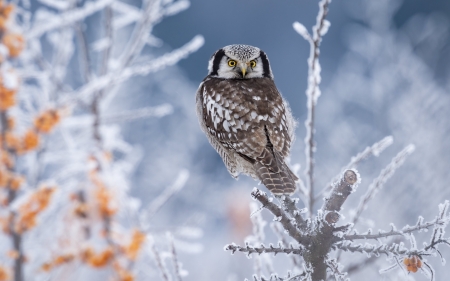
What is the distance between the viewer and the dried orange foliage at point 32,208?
5229 mm

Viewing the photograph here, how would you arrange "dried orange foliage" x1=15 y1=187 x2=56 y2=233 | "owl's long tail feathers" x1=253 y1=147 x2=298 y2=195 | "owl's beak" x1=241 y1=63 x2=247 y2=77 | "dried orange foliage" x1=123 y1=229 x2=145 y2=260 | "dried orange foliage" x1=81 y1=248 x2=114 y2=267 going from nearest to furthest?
1. "owl's long tail feathers" x1=253 y1=147 x2=298 y2=195
2. "owl's beak" x1=241 y1=63 x2=247 y2=77
3. "dried orange foliage" x1=15 y1=187 x2=56 y2=233
4. "dried orange foliage" x1=81 y1=248 x2=114 y2=267
5. "dried orange foliage" x1=123 y1=229 x2=145 y2=260

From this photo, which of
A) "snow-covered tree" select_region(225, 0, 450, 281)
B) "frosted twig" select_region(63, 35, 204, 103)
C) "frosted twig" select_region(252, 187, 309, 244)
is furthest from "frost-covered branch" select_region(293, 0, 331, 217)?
"frosted twig" select_region(63, 35, 204, 103)

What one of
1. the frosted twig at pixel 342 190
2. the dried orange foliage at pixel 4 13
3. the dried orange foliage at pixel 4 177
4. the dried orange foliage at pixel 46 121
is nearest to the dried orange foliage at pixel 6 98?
the dried orange foliage at pixel 46 121

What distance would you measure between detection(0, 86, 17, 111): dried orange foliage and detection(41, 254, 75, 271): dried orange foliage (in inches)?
73.0

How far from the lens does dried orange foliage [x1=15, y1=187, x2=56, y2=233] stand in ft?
17.2

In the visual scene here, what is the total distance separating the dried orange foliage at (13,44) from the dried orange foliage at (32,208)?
1769mm

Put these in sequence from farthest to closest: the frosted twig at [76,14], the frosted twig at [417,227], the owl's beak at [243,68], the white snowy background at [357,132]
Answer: the white snowy background at [357,132]
the frosted twig at [76,14]
the owl's beak at [243,68]
the frosted twig at [417,227]

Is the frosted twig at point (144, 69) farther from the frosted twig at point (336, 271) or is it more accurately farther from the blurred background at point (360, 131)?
the frosted twig at point (336, 271)

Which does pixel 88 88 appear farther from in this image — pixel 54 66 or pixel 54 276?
pixel 54 276

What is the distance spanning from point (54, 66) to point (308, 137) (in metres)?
4.72

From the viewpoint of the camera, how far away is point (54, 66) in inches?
236

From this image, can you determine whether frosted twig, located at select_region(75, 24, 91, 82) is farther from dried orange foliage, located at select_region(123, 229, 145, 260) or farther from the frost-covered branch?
the frost-covered branch

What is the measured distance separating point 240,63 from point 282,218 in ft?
5.29

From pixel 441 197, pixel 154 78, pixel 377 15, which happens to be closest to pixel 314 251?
pixel 441 197
